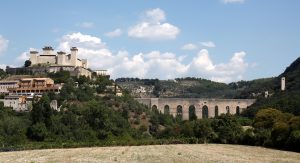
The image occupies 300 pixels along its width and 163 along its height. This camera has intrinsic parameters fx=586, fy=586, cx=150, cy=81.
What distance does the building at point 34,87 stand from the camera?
12975 centimetres

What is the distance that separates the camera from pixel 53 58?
499 ft

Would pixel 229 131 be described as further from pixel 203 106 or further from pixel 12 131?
pixel 203 106

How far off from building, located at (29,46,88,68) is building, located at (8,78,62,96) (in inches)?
691

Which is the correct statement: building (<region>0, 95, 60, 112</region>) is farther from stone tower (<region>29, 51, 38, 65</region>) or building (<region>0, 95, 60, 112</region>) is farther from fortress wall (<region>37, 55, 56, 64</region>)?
stone tower (<region>29, 51, 38, 65</region>)

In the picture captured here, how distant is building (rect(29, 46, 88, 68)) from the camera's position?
150 meters

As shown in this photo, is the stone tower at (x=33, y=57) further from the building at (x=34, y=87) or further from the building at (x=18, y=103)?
the building at (x=18, y=103)

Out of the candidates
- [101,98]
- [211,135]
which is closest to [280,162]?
[211,135]

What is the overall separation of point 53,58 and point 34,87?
22132 millimetres

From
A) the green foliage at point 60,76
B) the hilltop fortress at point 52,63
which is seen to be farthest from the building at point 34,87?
the hilltop fortress at point 52,63

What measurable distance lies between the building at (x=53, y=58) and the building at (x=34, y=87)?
17544mm

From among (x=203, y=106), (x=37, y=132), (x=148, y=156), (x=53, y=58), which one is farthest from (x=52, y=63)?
(x=148, y=156)

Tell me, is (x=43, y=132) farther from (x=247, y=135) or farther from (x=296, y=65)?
(x=296, y=65)

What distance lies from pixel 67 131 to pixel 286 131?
39.1 metres

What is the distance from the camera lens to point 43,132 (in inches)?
3620
